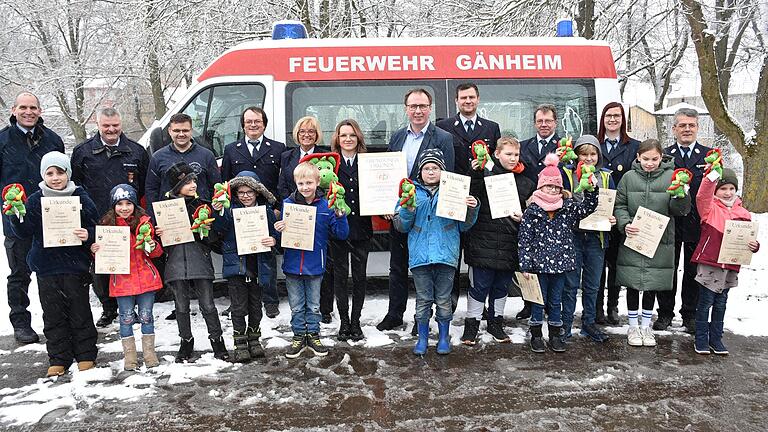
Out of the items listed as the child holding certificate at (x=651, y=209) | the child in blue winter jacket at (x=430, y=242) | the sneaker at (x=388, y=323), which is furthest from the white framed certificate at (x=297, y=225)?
the child holding certificate at (x=651, y=209)

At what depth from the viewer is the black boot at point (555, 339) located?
16.1ft

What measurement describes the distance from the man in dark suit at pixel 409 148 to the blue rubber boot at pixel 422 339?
676 millimetres

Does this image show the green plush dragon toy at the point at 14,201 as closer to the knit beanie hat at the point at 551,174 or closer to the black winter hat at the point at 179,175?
the black winter hat at the point at 179,175

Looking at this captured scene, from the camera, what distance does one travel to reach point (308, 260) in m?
4.81

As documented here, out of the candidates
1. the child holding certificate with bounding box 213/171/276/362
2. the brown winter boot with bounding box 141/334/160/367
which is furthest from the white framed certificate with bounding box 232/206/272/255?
the brown winter boot with bounding box 141/334/160/367

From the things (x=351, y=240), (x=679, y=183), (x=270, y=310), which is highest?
(x=679, y=183)

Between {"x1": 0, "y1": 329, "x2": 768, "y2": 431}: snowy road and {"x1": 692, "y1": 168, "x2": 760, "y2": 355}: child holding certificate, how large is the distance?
21 cm

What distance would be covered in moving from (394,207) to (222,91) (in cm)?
247

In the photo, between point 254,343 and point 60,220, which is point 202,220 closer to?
point 60,220

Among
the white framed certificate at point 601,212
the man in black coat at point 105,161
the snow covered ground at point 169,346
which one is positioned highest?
the man in black coat at point 105,161

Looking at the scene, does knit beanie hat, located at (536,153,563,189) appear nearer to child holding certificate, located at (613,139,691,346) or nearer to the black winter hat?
child holding certificate, located at (613,139,691,346)

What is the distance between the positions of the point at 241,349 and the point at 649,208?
363 centimetres

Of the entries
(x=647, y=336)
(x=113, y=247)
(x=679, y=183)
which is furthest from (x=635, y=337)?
(x=113, y=247)

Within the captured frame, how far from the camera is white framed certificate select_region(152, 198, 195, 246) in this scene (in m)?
4.49
